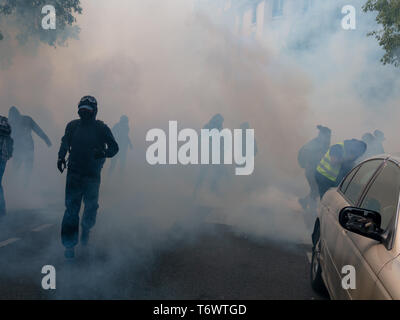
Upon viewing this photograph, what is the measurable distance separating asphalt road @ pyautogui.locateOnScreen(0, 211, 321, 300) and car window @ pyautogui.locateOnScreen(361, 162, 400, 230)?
4.85 feet

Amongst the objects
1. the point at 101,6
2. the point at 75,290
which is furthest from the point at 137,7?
the point at 75,290

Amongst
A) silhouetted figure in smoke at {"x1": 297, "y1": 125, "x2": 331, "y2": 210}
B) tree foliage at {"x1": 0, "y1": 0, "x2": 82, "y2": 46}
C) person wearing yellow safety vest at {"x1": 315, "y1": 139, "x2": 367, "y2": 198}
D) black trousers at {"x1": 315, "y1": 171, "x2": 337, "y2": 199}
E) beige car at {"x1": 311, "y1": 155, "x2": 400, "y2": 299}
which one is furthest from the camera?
tree foliage at {"x1": 0, "y1": 0, "x2": 82, "y2": 46}

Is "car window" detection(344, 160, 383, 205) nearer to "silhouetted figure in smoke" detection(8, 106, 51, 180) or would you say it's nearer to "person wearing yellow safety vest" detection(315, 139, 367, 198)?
"person wearing yellow safety vest" detection(315, 139, 367, 198)

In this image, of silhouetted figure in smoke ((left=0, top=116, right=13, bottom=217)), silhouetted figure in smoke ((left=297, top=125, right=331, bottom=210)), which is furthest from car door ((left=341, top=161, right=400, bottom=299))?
silhouetted figure in smoke ((left=0, top=116, right=13, bottom=217))

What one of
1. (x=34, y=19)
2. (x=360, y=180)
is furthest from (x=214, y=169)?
(x=34, y=19)

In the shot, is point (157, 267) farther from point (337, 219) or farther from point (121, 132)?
point (121, 132)

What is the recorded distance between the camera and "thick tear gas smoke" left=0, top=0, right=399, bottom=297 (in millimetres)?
10047

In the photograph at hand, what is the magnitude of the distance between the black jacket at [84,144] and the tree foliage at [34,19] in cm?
1043

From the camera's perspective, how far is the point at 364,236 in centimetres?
226

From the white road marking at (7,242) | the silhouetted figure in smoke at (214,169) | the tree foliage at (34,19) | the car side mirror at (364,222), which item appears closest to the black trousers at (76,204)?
the white road marking at (7,242)

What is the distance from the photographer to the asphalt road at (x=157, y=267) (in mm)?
3855

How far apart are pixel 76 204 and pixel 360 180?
10.2 feet
